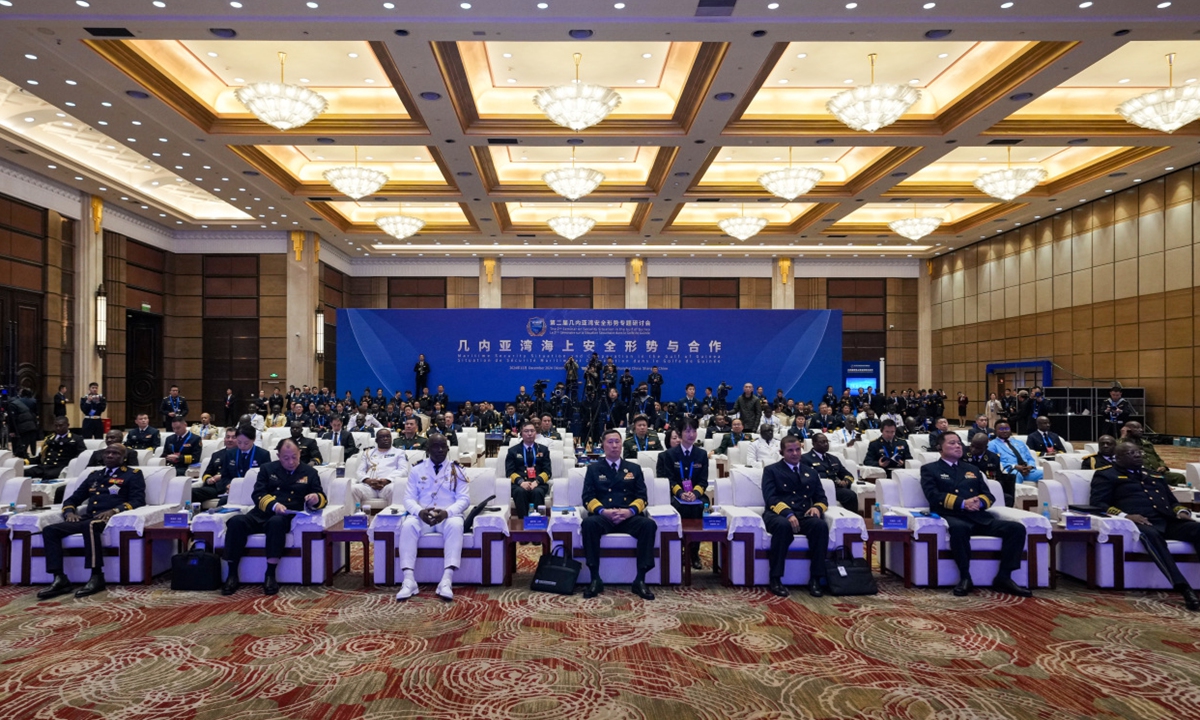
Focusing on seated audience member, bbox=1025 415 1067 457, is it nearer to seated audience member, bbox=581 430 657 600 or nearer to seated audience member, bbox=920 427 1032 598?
seated audience member, bbox=920 427 1032 598

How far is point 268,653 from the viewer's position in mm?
3795

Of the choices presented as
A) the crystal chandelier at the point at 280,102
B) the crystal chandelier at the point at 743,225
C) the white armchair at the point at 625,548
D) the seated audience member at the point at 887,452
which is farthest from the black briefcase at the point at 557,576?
the crystal chandelier at the point at 743,225

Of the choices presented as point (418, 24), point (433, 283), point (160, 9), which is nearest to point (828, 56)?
point (418, 24)

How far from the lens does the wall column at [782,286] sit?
2284 centimetres

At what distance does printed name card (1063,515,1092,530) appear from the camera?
16.2 ft

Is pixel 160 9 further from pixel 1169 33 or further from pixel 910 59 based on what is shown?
pixel 1169 33

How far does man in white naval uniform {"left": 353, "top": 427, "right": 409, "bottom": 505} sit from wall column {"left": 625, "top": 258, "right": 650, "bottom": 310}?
1574cm

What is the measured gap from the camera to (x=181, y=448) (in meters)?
7.92

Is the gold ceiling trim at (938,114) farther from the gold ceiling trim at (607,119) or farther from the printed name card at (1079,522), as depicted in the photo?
the printed name card at (1079,522)

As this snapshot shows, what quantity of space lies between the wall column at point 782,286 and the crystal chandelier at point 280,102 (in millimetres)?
16311

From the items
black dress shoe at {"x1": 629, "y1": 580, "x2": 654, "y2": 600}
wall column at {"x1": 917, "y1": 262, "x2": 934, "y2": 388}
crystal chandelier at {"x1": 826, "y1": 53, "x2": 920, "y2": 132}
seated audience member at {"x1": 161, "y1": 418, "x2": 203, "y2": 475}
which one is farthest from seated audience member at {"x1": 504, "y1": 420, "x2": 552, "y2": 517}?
wall column at {"x1": 917, "y1": 262, "x2": 934, "y2": 388}

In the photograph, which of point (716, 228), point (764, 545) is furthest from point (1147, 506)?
point (716, 228)

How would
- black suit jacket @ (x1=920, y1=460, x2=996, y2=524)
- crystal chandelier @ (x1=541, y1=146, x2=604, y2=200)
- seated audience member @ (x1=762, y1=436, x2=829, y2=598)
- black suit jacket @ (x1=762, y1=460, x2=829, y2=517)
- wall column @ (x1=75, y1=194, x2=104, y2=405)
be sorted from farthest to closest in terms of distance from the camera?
1. wall column @ (x1=75, y1=194, x2=104, y2=405)
2. crystal chandelier @ (x1=541, y1=146, x2=604, y2=200)
3. black suit jacket @ (x1=762, y1=460, x2=829, y2=517)
4. black suit jacket @ (x1=920, y1=460, x2=996, y2=524)
5. seated audience member @ (x1=762, y1=436, x2=829, y2=598)

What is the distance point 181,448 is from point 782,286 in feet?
61.0
